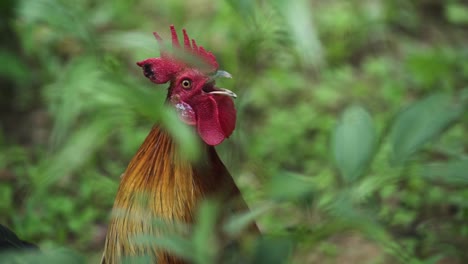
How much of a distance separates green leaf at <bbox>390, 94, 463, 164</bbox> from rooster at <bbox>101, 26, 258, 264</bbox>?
2.87 ft

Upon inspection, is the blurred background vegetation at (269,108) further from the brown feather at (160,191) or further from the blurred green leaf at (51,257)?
the blurred green leaf at (51,257)

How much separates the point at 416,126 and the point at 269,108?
2878mm

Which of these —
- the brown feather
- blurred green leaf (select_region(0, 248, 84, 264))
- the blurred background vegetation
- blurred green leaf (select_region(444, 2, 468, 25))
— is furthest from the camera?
blurred green leaf (select_region(444, 2, 468, 25))

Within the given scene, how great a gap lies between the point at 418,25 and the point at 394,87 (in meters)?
0.69

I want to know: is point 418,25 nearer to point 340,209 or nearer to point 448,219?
point 448,219

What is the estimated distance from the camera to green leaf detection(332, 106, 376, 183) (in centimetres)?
139

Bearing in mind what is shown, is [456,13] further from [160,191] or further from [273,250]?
[273,250]

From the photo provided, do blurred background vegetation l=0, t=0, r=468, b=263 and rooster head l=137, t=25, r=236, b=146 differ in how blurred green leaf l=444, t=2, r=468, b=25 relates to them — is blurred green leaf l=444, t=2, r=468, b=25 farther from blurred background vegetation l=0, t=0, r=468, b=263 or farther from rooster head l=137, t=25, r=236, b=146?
rooster head l=137, t=25, r=236, b=146

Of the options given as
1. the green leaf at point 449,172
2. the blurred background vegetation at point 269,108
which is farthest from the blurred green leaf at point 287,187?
the blurred background vegetation at point 269,108

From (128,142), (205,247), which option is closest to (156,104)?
(205,247)

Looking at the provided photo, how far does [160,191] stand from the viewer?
2.32 m

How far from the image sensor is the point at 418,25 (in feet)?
16.0

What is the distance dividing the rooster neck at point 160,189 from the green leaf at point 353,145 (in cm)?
87

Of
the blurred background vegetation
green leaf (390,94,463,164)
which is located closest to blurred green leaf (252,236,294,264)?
green leaf (390,94,463,164)
